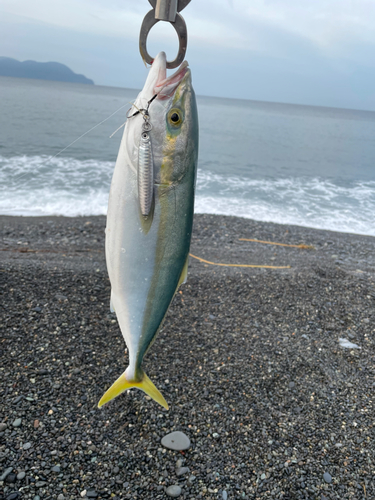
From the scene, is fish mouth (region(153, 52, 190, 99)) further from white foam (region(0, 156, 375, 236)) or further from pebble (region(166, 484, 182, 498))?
white foam (region(0, 156, 375, 236))

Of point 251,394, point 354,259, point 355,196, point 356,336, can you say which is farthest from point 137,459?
point 355,196

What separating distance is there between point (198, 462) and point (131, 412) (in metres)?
0.70

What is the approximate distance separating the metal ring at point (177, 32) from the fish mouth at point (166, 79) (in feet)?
0.52

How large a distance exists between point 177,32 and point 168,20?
0.06 metres

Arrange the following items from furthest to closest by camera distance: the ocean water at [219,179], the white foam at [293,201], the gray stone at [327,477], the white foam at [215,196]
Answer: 1. the white foam at [293,201]
2. the ocean water at [219,179]
3. the white foam at [215,196]
4. the gray stone at [327,477]

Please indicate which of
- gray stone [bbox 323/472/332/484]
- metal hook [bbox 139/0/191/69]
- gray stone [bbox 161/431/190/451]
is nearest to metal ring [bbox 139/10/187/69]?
metal hook [bbox 139/0/191/69]

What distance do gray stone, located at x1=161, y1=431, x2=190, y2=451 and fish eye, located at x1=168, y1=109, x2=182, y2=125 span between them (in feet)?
8.29

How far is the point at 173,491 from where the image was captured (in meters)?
2.54

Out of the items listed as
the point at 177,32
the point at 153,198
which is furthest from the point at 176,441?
the point at 177,32

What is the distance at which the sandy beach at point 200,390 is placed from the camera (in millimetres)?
2637

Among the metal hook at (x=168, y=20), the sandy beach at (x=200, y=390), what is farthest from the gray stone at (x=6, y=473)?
the metal hook at (x=168, y=20)

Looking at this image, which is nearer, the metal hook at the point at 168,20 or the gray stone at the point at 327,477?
the metal hook at the point at 168,20

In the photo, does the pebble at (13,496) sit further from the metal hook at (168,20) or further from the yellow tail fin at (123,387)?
the metal hook at (168,20)

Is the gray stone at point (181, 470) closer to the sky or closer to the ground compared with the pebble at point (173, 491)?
closer to the sky
